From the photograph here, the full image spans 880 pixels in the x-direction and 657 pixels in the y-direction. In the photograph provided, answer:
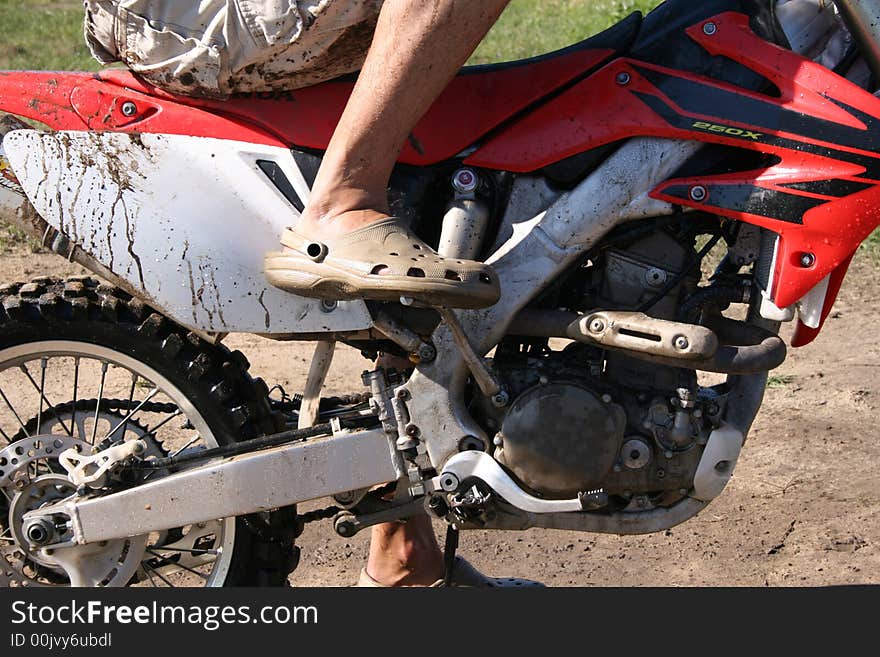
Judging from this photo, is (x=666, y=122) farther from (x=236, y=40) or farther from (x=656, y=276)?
(x=236, y=40)

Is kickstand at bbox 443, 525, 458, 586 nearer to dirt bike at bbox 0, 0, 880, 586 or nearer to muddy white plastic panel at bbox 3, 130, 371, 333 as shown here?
dirt bike at bbox 0, 0, 880, 586

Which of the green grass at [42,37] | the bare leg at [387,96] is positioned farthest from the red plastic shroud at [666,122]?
the green grass at [42,37]

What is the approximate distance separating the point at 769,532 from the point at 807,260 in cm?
149

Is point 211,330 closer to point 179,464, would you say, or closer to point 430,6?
point 179,464

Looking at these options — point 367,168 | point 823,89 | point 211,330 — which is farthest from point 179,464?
point 823,89

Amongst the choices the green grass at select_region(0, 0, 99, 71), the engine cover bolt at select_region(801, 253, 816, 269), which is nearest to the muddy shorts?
the engine cover bolt at select_region(801, 253, 816, 269)

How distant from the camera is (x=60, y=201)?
2.89m

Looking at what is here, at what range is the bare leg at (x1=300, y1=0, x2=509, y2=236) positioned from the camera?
2598 millimetres

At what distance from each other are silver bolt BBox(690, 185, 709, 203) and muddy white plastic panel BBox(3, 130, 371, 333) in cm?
79

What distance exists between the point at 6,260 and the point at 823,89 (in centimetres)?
420

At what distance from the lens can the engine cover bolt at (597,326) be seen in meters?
2.73

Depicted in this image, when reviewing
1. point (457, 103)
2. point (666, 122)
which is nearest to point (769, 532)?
point (666, 122)

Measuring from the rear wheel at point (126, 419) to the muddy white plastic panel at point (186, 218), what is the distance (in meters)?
0.18

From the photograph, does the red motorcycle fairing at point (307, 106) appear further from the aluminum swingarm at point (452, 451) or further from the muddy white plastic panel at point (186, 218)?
the aluminum swingarm at point (452, 451)
